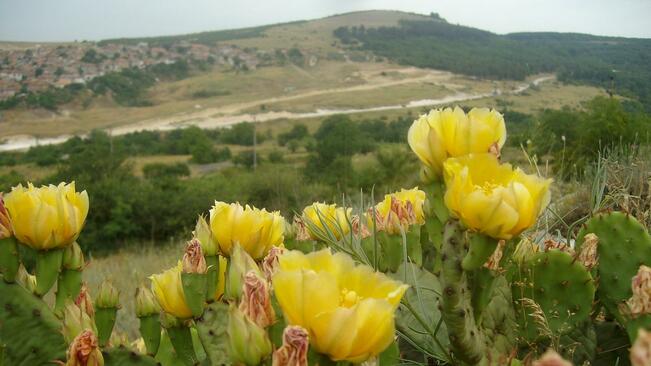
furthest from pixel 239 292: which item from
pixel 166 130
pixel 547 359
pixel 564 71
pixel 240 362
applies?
pixel 166 130

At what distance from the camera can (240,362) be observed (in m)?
0.74

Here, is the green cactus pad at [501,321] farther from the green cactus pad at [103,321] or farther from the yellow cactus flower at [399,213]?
the green cactus pad at [103,321]

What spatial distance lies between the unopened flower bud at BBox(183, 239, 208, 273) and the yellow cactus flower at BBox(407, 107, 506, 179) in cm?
44

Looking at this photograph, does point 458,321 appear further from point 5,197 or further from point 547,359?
point 5,197

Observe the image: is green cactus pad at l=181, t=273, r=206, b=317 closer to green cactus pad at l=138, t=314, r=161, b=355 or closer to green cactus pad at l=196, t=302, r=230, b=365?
green cactus pad at l=196, t=302, r=230, b=365

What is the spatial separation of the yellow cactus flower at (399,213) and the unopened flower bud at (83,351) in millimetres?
620

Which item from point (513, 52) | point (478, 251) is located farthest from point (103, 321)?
point (513, 52)

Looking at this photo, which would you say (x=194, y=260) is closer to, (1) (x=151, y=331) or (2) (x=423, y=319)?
(1) (x=151, y=331)

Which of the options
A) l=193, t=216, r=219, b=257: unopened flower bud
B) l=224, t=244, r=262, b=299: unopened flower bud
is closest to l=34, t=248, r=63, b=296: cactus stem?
l=193, t=216, r=219, b=257: unopened flower bud

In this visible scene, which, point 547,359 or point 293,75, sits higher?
point 547,359

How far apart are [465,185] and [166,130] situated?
64474mm

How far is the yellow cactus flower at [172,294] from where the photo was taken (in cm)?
113

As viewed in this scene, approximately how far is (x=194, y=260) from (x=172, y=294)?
0.12 m

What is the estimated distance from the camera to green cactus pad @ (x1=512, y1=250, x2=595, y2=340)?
1.27 m
